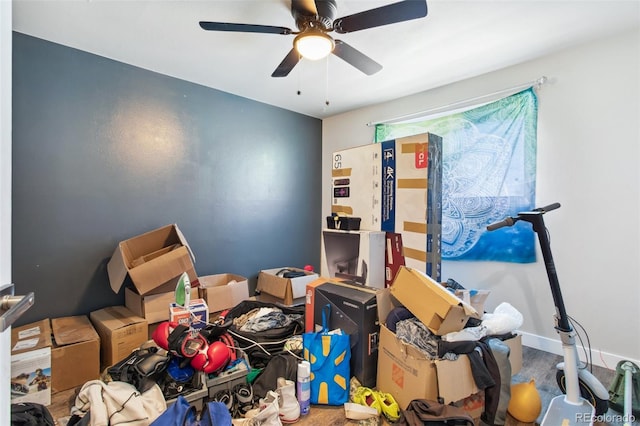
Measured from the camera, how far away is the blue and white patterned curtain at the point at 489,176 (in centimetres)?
278

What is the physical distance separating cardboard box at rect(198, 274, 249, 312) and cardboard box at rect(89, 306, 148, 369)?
0.56 meters

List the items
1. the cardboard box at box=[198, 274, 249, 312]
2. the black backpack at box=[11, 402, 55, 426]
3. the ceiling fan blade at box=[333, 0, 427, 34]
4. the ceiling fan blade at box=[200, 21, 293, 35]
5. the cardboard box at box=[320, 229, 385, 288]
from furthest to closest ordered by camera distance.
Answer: the cardboard box at box=[198, 274, 249, 312]
the cardboard box at box=[320, 229, 385, 288]
the ceiling fan blade at box=[200, 21, 293, 35]
the ceiling fan blade at box=[333, 0, 427, 34]
the black backpack at box=[11, 402, 55, 426]

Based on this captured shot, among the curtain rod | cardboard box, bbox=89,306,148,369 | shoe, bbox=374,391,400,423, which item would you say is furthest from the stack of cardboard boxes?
the curtain rod

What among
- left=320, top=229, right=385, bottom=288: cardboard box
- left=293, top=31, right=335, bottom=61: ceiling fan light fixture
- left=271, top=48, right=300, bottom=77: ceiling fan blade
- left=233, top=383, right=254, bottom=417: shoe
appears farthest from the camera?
left=320, top=229, right=385, bottom=288: cardboard box

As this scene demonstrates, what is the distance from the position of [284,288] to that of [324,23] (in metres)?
2.48

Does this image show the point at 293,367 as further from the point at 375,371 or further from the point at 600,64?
the point at 600,64

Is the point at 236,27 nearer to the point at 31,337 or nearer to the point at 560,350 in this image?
the point at 31,337

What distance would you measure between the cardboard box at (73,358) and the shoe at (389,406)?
76.5 inches

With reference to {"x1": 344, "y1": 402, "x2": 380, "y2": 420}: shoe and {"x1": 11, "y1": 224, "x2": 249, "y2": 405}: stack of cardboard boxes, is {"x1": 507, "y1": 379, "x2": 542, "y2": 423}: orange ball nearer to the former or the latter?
{"x1": 344, "y1": 402, "x2": 380, "y2": 420}: shoe

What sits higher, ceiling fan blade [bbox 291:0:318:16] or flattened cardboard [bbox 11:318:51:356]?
ceiling fan blade [bbox 291:0:318:16]

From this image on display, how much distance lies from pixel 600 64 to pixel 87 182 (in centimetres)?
441

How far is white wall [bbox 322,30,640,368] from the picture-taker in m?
2.35

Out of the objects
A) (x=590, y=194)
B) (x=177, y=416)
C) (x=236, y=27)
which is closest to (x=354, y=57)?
(x=236, y=27)

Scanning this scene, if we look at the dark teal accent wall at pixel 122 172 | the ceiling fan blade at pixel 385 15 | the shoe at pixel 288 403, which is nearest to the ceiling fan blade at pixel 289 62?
the ceiling fan blade at pixel 385 15
